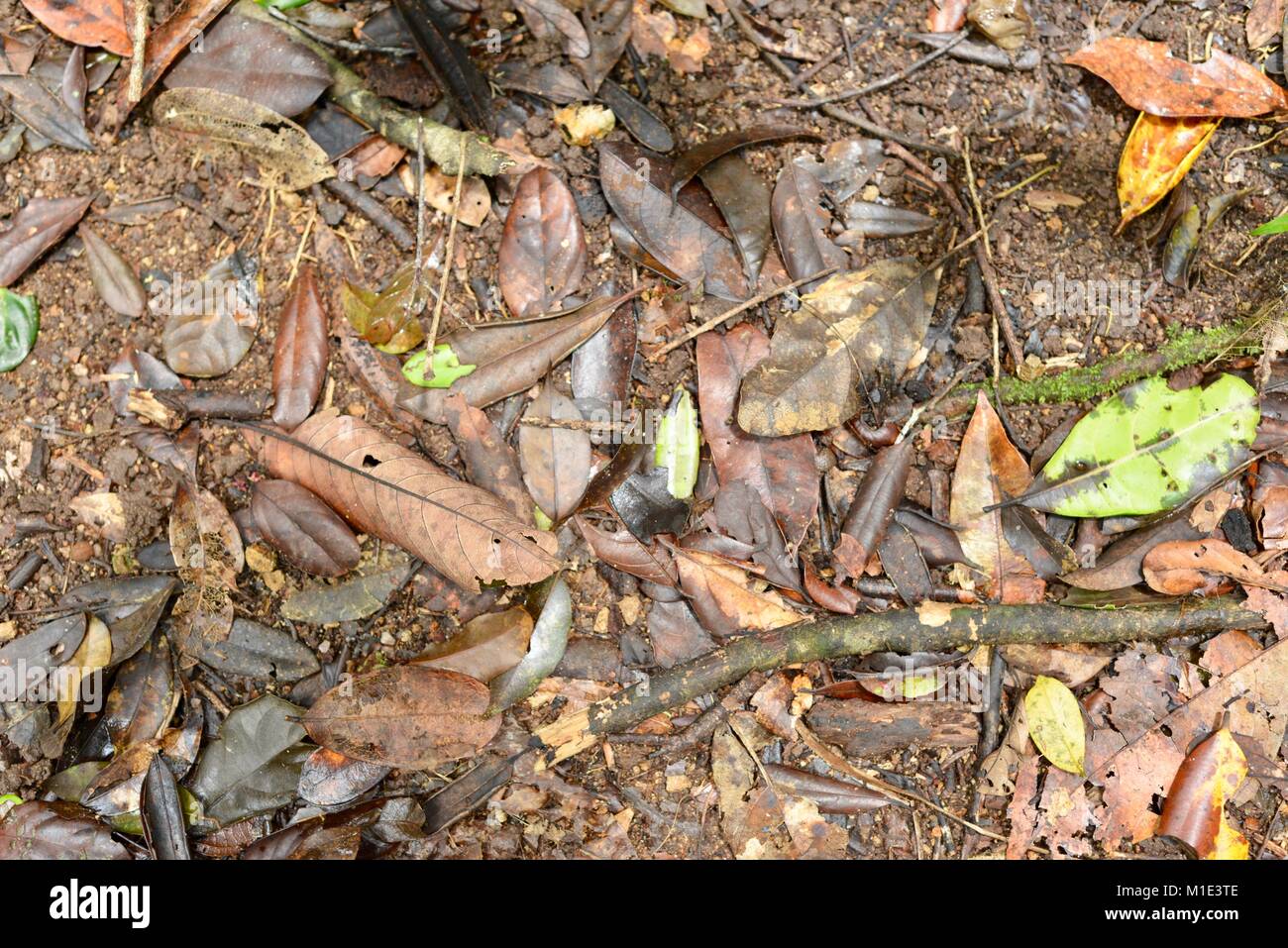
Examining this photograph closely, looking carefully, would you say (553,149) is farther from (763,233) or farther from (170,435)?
(170,435)

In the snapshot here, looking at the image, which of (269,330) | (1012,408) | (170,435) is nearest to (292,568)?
(170,435)

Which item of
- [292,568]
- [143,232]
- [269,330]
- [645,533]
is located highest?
[143,232]

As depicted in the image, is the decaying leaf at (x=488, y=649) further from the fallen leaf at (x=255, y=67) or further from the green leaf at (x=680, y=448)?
the fallen leaf at (x=255, y=67)

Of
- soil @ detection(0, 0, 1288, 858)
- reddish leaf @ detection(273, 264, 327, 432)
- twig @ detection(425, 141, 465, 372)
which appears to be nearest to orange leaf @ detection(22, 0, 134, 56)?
soil @ detection(0, 0, 1288, 858)

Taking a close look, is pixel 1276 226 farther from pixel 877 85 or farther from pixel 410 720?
pixel 410 720

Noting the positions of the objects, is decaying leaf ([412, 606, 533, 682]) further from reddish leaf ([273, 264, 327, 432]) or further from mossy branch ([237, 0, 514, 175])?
mossy branch ([237, 0, 514, 175])

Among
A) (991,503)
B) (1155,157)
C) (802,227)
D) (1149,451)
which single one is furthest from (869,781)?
(1155,157)

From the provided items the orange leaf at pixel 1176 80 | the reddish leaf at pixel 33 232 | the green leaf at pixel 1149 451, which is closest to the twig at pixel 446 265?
the reddish leaf at pixel 33 232
